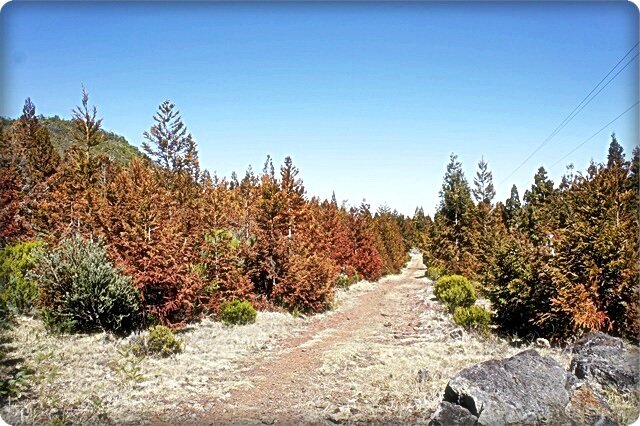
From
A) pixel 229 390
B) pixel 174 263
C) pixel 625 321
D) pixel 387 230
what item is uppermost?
pixel 387 230

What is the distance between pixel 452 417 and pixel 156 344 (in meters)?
6.98

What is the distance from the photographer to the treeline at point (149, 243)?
11.6m

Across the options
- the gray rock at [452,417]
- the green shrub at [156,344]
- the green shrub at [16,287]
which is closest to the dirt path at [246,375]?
the green shrub at [156,344]

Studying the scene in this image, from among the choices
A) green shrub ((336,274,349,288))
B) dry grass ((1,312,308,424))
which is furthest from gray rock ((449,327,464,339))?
green shrub ((336,274,349,288))

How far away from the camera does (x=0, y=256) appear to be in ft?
43.0

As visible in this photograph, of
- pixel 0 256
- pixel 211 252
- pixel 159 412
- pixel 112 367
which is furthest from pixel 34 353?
pixel 211 252

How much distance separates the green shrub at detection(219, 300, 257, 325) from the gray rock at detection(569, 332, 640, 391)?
9805 millimetres

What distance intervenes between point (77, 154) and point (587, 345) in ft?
71.3

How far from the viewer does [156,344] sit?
397 inches

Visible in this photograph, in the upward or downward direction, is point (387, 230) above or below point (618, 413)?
above

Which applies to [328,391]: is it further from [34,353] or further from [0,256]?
[0,256]

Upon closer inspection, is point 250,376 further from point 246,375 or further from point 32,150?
point 32,150

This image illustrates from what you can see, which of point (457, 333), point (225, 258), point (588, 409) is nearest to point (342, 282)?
point (225, 258)

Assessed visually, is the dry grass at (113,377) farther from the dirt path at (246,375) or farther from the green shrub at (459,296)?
the green shrub at (459,296)
